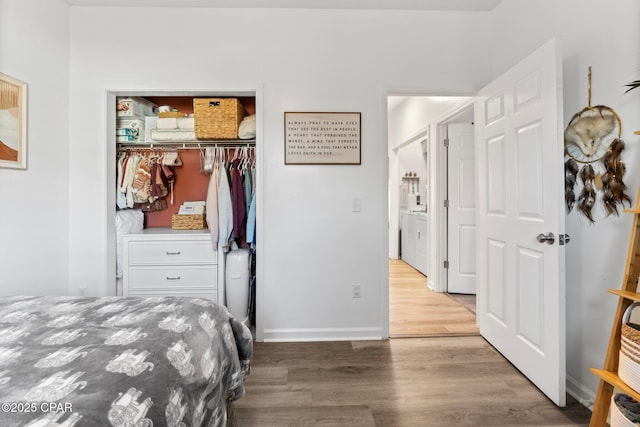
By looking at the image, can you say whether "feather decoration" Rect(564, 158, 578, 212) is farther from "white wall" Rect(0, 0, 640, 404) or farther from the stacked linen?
the stacked linen

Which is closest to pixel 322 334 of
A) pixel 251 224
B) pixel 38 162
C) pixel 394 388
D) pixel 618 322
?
pixel 394 388

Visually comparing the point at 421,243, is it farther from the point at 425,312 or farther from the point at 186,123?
the point at 186,123

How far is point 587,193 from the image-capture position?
1743mm

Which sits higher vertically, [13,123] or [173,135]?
[173,135]

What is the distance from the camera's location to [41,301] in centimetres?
142

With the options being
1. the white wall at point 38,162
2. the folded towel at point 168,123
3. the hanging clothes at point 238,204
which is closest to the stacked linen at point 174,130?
the folded towel at point 168,123

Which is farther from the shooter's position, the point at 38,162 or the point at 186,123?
the point at 186,123

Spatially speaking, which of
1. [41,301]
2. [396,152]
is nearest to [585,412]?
[41,301]

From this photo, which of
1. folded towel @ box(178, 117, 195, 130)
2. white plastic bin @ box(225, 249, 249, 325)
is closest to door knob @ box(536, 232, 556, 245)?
white plastic bin @ box(225, 249, 249, 325)

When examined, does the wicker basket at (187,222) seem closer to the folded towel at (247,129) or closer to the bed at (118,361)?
the folded towel at (247,129)

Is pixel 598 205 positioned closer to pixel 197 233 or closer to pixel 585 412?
pixel 585 412

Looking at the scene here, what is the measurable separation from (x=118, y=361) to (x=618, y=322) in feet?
6.23

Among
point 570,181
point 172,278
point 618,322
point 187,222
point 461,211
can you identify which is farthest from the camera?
point 461,211

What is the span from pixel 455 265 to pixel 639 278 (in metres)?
2.38
